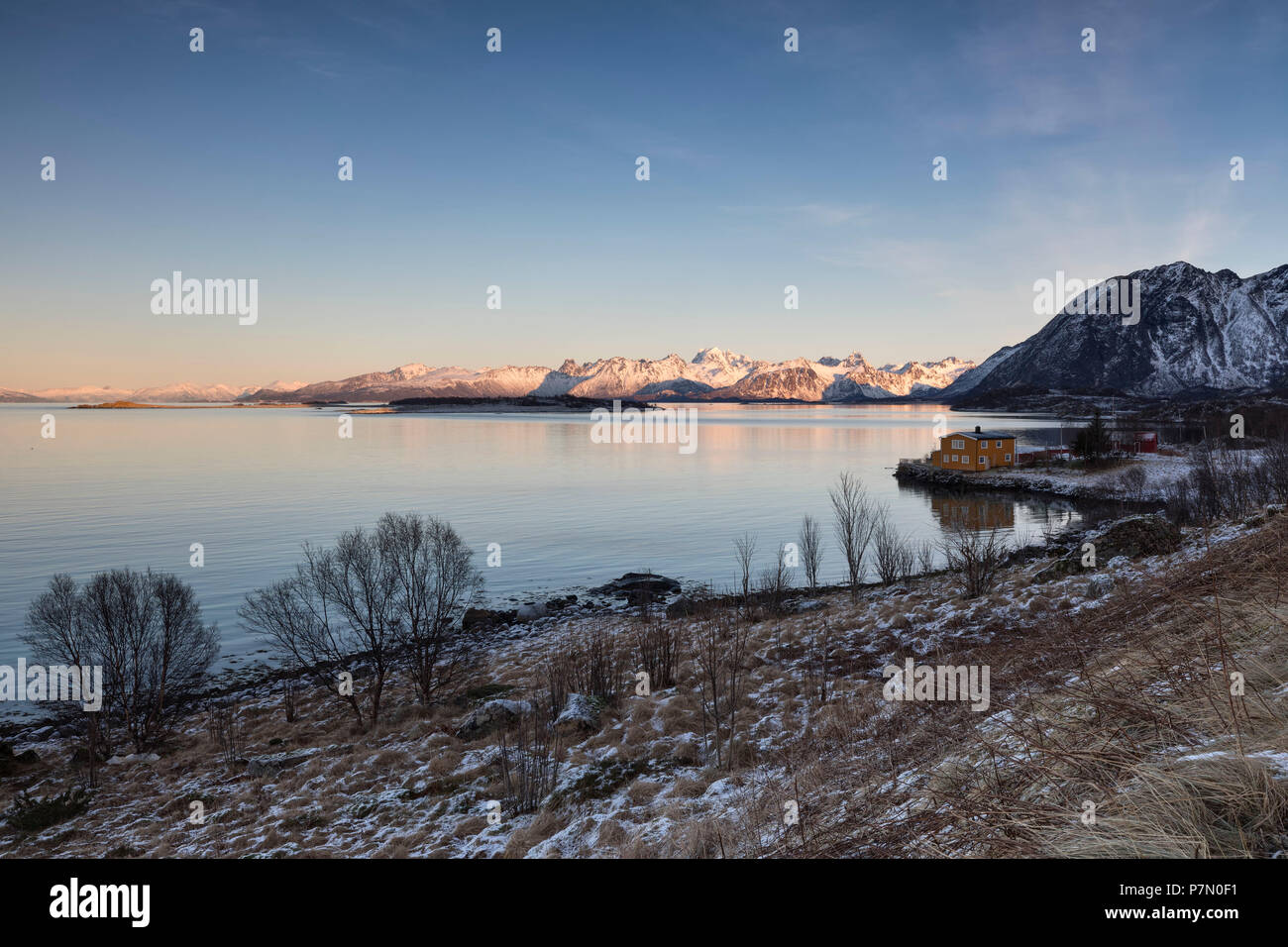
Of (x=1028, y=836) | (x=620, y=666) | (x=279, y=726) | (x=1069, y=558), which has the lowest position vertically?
(x=279, y=726)

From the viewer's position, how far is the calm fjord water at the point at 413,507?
38.5 metres

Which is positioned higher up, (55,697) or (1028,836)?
(1028,836)

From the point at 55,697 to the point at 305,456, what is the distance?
91.9 meters

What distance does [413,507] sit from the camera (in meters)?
59.1

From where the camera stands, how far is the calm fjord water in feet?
126

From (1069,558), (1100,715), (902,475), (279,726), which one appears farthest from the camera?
(902,475)

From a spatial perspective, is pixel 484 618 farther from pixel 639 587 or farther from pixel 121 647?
pixel 121 647

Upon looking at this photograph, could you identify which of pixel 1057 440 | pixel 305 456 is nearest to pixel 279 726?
pixel 305 456

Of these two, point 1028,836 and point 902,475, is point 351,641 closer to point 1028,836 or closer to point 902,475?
point 1028,836

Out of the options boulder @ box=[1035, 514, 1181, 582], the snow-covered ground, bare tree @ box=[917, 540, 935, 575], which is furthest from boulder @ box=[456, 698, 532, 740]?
bare tree @ box=[917, 540, 935, 575]

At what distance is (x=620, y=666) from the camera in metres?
20.5

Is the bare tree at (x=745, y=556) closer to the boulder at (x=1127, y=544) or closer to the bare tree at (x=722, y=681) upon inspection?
the bare tree at (x=722, y=681)

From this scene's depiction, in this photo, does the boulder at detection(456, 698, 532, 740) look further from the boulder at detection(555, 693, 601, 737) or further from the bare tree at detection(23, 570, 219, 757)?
the bare tree at detection(23, 570, 219, 757)

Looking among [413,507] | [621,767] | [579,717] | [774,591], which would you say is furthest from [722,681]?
[413,507]
